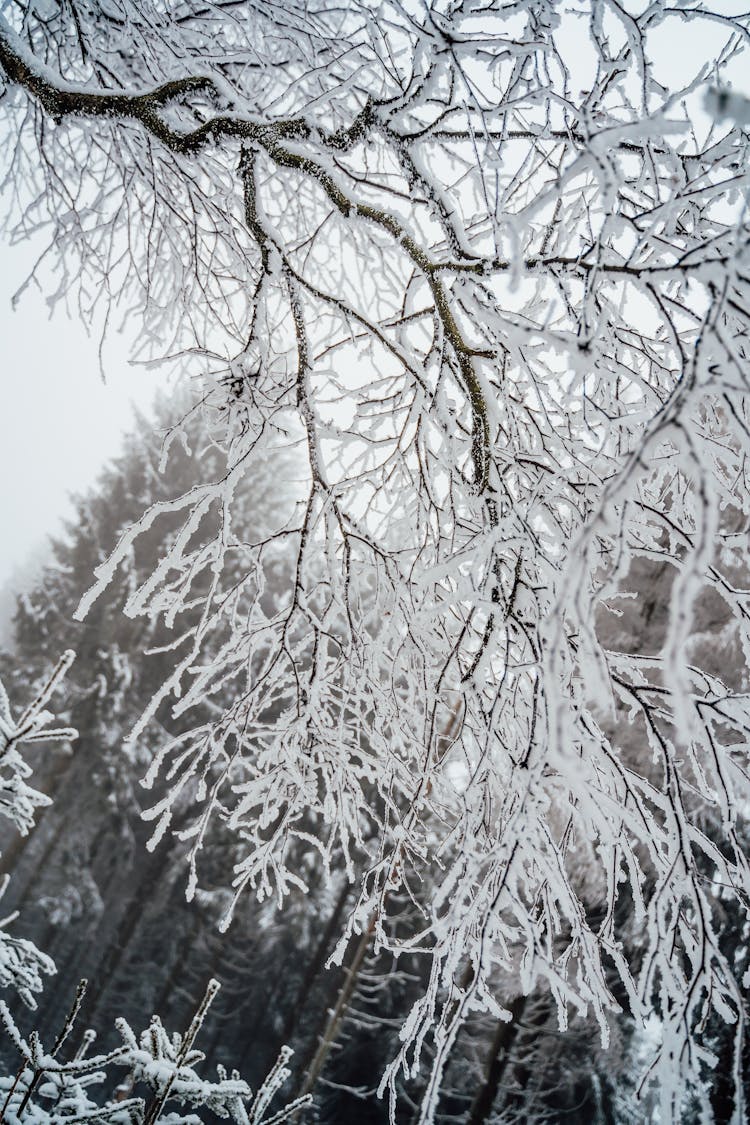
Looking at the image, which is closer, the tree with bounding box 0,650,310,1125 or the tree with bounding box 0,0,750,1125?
the tree with bounding box 0,0,750,1125

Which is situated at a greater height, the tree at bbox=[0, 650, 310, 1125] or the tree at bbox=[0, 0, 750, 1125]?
the tree at bbox=[0, 0, 750, 1125]

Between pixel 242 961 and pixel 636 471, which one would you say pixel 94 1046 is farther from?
pixel 636 471

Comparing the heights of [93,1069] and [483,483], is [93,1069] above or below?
below

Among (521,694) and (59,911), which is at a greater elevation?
(521,694)

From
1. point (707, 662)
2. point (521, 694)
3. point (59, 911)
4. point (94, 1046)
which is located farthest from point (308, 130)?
point (94, 1046)

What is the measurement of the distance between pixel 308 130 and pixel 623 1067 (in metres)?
9.34

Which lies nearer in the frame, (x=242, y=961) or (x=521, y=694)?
(x=521, y=694)

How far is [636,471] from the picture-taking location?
93 cm

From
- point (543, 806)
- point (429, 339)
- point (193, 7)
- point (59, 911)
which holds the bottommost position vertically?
point (59, 911)

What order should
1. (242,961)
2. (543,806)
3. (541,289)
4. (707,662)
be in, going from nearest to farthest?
(543,806) → (541,289) → (707,662) → (242,961)

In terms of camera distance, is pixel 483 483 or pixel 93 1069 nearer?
pixel 483 483

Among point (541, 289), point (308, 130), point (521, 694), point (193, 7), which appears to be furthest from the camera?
point (193, 7)

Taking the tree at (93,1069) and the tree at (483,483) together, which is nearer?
the tree at (483,483)

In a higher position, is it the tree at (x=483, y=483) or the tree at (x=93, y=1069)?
the tree at (x=483, y=483)
